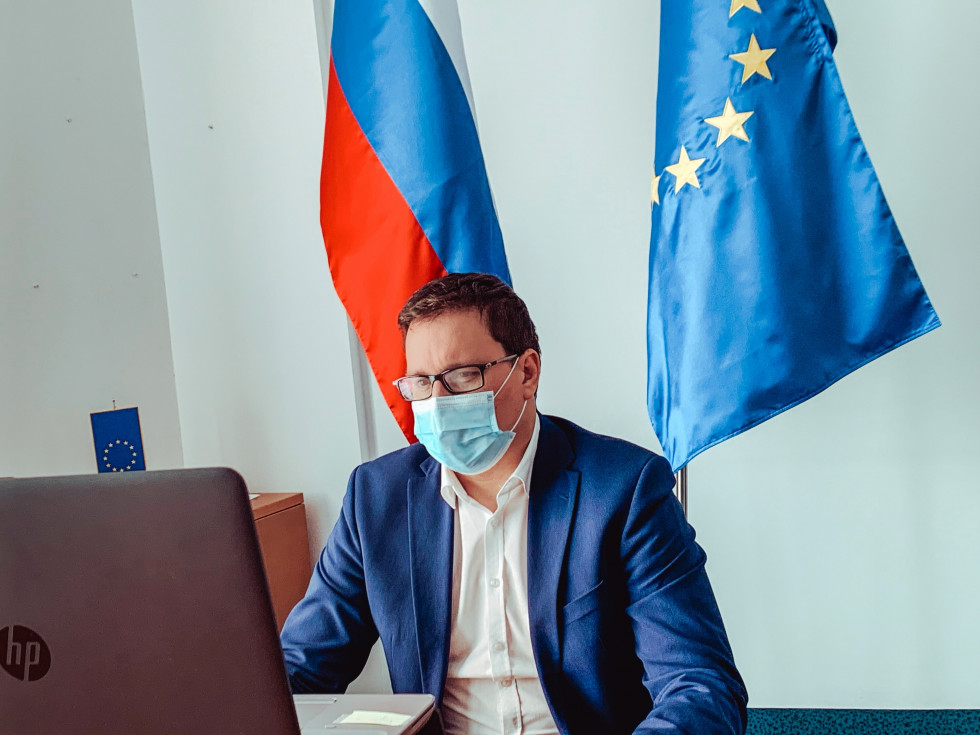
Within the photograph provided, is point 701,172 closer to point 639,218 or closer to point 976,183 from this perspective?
point 639,218

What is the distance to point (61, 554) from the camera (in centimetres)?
63

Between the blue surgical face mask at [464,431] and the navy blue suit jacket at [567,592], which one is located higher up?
the blue surgical face mask at [464,431]

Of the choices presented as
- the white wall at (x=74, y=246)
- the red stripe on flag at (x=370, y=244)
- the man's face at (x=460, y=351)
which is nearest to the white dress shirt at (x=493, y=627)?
the man's face at (x=460, y=351)

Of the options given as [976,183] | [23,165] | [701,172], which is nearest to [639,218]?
[701,172]

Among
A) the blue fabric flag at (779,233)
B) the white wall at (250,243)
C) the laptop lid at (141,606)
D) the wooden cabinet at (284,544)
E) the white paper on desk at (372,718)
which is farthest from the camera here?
the white wall at (250,243)

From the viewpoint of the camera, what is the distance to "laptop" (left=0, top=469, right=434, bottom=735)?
62 cm

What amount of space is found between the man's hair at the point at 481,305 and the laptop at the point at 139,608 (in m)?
0.68

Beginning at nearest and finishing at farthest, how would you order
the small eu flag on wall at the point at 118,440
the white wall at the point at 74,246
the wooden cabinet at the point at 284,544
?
the white wall at the point at 74,246 < the small eu flag on wall at the point at 118,440 < the wooden cabinet at the point at 284,544

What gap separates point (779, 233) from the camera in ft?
5.30

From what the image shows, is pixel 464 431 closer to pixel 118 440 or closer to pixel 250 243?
pixel 118 440

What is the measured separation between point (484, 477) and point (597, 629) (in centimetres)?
30

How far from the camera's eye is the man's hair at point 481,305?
1.26m

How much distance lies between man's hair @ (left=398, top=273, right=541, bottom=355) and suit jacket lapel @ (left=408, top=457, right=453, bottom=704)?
0.85ft

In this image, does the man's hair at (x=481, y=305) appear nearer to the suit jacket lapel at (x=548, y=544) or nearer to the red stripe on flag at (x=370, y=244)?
the suit jacket lapel at (x=548, y=544)
